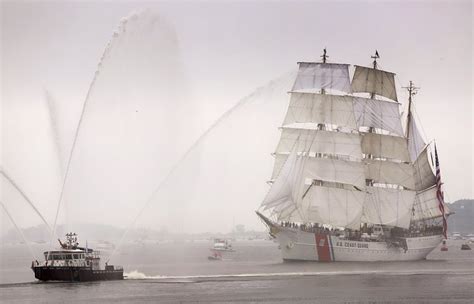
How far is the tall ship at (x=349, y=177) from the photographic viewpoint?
178 metres

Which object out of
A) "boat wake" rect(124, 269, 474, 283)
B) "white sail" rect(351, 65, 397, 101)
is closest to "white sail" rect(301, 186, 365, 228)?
"white sail" rect(351, 65, 397, 101)

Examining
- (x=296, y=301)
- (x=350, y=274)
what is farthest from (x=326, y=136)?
(x=296, y=301)

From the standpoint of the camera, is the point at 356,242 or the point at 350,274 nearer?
the point at 350,274

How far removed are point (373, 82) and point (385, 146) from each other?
15.1 metres

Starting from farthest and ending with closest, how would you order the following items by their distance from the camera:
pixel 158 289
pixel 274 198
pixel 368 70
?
pixel 368 70 < pixel 274 198 < pixel 158 289

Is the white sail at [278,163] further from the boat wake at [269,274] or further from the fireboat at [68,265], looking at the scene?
the fireboat at [68,265]

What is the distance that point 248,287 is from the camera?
11231cm

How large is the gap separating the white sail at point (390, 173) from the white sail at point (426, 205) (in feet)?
15.9

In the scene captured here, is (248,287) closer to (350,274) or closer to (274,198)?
(350,274)

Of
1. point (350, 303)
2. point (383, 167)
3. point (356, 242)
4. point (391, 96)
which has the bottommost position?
point (350, 303)

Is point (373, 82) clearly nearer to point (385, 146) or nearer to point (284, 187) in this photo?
point (385, 146)

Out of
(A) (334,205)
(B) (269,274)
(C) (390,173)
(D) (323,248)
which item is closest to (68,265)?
(B) (269,274)

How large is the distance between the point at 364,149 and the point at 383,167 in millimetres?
5956

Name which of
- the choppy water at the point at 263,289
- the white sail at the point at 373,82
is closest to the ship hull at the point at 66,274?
the choppy water at the point at 263,289
